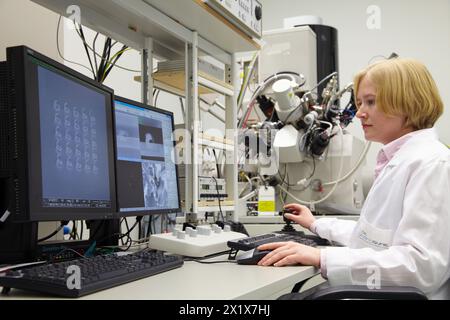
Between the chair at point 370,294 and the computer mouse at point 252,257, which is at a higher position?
the computer mouse at point 252,257

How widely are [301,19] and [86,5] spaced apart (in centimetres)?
184

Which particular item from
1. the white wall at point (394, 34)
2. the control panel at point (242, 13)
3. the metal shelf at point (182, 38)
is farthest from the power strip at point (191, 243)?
the white wall at point (394, 34)

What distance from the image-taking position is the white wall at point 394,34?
3.48 m

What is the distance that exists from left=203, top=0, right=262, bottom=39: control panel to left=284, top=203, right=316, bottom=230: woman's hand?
2.47 ft

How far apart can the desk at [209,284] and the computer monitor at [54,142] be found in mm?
192

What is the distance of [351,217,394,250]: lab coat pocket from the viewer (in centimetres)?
105

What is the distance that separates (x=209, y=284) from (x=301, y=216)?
81 centimetres

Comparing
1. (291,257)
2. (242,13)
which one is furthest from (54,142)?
Result: (242,13)

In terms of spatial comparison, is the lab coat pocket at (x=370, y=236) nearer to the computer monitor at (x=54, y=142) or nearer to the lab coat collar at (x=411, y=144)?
the lab coat collar at (x=411, y=144)

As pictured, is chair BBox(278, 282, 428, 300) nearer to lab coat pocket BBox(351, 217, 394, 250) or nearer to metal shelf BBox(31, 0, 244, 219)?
lab coat pocket BBox(351, 217, 394, 250)

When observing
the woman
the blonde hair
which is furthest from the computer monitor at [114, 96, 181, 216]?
the blonde hair

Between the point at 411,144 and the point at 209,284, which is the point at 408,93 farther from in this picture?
the point at 209,284
